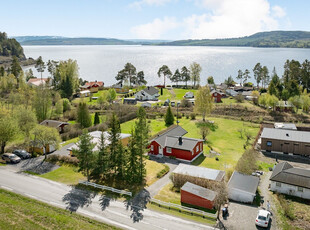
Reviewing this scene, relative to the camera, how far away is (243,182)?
2959cm

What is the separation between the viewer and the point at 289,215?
2509cm

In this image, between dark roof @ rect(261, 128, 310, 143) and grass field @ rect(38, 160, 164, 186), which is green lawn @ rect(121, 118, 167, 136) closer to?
grass field @ rect(38, 160, 164, 186)

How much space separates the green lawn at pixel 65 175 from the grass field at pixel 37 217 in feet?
18.2

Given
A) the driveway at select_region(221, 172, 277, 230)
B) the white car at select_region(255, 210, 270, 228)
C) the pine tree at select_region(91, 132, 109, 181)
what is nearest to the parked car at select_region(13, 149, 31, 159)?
the pine tree at select_region(91, 132, 109, 181)

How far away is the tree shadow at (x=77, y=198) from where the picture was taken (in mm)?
26375

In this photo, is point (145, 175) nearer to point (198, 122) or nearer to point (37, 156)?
point (37, 156)

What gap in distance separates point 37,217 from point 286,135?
40.5 metres

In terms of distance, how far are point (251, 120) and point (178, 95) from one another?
39743 mm

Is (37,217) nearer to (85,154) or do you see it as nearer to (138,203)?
(85,154)

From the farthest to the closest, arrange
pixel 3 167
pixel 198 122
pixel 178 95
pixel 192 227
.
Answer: pixel 178 95, pixel 198 122, pixel 3 167, pixel 192 227

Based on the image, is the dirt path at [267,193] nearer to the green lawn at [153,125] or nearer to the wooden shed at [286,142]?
the wooden shed at [286,142]

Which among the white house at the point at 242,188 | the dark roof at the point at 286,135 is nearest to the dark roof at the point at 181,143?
the white house at the point at 242,188

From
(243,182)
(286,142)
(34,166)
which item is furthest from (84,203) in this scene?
(286,142)

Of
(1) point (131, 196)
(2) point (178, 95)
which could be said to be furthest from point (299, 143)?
(2) point (178, 95)
